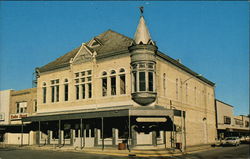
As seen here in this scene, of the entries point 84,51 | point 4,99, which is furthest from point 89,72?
point 4,99

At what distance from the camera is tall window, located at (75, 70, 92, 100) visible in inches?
1473

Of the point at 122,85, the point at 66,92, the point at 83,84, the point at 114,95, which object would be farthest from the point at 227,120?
the point at 66,92

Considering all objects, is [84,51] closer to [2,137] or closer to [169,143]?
[169,143]

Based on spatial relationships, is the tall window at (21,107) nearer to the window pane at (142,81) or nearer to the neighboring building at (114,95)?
the neighboring building at (114,95)

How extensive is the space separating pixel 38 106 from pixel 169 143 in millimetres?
19806

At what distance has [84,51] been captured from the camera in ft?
126

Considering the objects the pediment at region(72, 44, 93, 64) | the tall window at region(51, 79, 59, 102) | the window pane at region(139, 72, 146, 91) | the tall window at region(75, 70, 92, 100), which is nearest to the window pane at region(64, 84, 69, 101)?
the tall window at region(51, 79, 59, 102)

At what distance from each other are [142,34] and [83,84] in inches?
413

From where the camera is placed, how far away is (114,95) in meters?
34.6

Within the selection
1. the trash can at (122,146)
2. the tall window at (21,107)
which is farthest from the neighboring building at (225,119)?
the tall window at (21,107)

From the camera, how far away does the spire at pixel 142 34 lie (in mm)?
33344

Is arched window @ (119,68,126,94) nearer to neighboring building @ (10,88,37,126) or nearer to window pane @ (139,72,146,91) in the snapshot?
window pane @ (139,72,146,91)

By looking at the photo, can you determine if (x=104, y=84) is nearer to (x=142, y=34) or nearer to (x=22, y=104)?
(x=142, y=34)

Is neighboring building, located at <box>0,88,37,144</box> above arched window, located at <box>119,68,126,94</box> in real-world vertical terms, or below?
below
